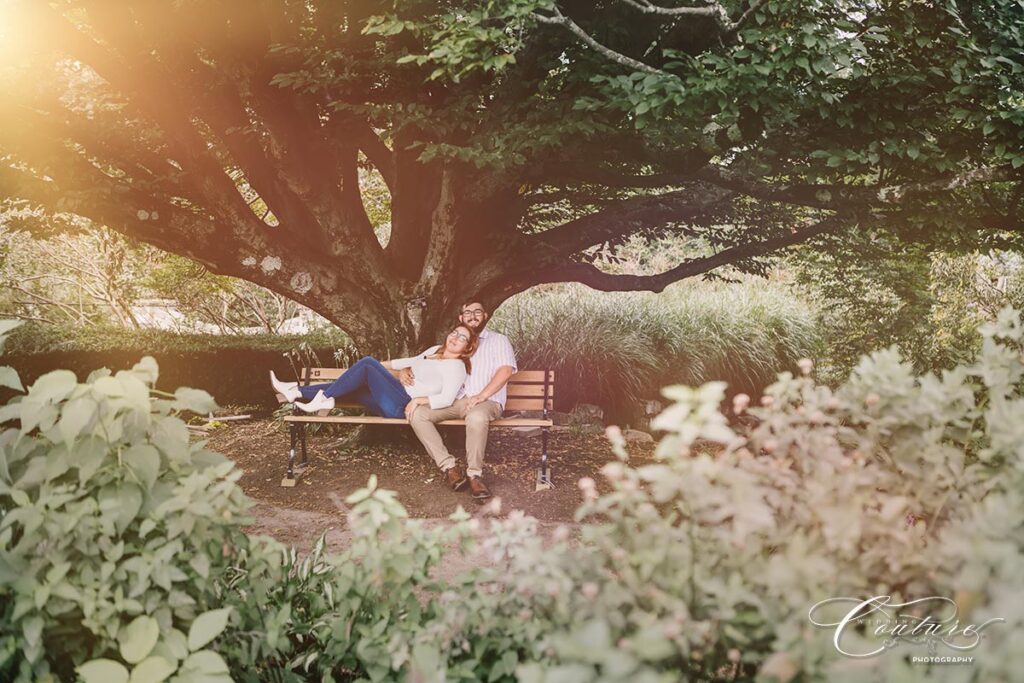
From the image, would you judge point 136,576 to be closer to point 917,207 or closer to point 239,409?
point 917,207

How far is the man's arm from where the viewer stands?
5992mm

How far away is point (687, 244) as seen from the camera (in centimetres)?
2244

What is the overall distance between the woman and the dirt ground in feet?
1.97

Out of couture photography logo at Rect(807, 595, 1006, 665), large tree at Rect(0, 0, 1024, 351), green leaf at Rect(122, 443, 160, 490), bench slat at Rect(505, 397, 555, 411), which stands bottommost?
bench slat at Rect(505, 397, 555, 411)

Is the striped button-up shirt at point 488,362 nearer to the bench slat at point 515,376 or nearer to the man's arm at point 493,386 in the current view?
the man's arm at point 493,386

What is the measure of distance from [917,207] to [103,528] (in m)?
6.20

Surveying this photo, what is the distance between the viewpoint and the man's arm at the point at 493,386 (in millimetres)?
5992

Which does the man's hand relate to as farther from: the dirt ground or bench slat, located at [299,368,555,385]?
bench slat, located at [299,368,555,385]

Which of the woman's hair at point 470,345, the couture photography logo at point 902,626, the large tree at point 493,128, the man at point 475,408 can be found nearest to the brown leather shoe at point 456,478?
the man at point 475,408

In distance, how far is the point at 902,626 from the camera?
5.16 ft

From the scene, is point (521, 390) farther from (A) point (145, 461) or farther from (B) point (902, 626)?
(B) point (902, 626)

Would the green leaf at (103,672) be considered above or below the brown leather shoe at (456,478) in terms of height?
above

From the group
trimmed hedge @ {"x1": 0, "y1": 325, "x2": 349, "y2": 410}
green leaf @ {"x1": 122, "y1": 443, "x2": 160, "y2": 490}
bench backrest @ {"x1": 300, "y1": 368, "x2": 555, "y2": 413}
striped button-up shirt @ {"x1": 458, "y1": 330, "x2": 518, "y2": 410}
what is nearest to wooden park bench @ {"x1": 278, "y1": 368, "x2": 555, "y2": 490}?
bench backrest @ {"x1": 300, "y1": 368, "x2": 555, "y2": 413}

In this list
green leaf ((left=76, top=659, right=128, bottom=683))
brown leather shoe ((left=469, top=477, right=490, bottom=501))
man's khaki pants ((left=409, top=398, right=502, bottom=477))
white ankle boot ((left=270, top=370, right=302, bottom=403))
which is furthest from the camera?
white ankle boot ((left=270, top=370, right=302, bottom=403))
